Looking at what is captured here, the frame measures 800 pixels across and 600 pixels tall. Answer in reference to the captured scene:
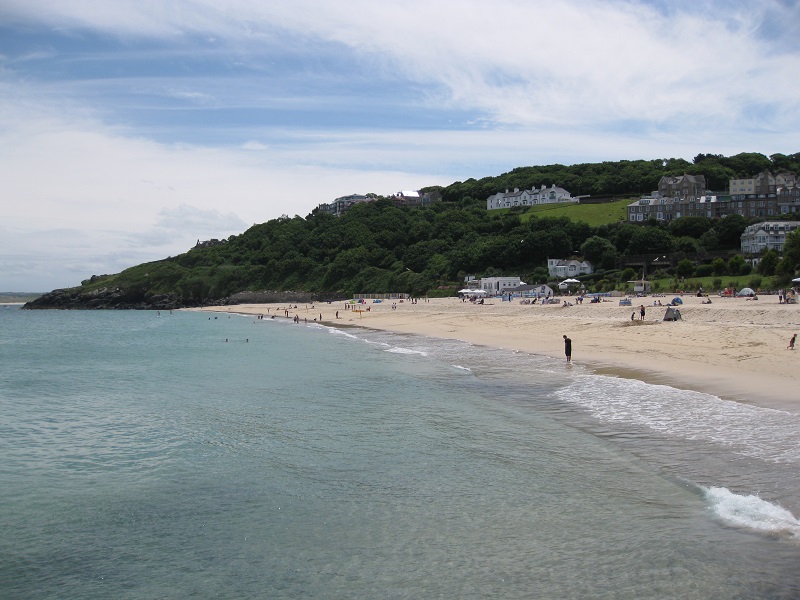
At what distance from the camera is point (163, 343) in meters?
43.8

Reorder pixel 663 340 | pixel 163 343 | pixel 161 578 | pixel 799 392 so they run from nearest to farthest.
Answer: pixel 161 578, pixel 799 392, pixel 663 340, pixel 163 343

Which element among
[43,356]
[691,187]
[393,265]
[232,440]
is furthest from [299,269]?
[232,440]

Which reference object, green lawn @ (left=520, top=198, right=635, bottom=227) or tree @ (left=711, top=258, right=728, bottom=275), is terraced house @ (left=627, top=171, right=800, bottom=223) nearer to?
green lawn @ (left=520, top=198, right=635, bottom=227)

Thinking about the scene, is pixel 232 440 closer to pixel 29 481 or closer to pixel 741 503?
pixel 29 481

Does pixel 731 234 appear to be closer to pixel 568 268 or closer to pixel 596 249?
pixel 596 249

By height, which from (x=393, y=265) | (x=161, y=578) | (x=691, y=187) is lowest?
(x=161, y=578)

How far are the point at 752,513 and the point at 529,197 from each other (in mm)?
124215

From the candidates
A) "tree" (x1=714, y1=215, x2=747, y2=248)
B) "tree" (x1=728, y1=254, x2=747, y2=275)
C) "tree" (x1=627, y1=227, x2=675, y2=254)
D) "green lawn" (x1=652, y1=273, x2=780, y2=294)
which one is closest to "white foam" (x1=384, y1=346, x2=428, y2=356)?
"green lawn" (x1=652, y1=273, x2=780, y2=294)

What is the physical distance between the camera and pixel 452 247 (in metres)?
100

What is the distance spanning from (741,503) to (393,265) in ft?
308

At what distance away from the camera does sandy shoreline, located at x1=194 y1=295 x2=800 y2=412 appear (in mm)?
17656

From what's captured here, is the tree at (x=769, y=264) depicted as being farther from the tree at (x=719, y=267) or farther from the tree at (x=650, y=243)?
the tree at (x=650, y=243)

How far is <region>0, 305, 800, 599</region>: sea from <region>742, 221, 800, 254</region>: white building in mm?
64866

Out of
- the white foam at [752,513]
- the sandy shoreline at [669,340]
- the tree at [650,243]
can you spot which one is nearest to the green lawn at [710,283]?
the sandy shoreline at [669,340]
